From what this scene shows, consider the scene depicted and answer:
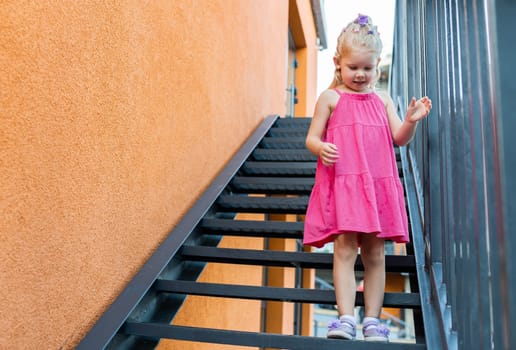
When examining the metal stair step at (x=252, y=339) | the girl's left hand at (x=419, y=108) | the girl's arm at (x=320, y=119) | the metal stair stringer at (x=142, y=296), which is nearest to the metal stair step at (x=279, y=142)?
the metal stair stringer at (x=142, y=296)

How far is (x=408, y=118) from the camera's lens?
6.42 ft

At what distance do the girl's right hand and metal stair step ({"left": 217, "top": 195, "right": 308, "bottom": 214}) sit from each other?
1.01 meters

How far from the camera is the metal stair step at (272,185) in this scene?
321cm

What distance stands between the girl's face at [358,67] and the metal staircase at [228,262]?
2.44 feet

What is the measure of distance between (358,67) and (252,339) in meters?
1.08

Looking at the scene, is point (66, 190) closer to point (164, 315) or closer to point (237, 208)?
point (164, 315)

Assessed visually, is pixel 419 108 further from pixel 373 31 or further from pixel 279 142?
pixel 279 142

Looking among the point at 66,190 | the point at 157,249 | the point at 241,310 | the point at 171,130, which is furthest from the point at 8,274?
the point at 241,310

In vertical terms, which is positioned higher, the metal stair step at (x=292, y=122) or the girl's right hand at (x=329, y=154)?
the metal stair step at (x=292, y=122)

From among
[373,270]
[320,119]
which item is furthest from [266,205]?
[373,270]

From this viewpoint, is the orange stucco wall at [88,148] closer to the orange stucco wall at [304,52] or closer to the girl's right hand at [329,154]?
the girl's right hand at [329,154]

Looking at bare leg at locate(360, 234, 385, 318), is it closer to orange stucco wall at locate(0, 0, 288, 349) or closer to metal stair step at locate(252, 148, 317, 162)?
orange stucco wall at locate(0, 0, 288, 349)

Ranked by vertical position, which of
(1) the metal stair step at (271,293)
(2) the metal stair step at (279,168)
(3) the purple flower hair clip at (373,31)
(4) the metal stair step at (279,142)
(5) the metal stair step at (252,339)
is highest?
(3) the purple flower hair clip at (373,31)

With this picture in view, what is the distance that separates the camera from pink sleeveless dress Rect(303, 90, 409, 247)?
6.38ft
